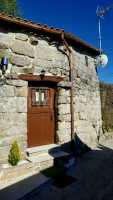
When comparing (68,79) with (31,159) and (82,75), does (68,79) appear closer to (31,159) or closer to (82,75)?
(82,75)

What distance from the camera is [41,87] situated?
281 inches

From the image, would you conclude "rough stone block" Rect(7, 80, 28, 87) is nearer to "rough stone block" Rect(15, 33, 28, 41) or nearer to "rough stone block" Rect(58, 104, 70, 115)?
"rough stone block" Rect(15, 33, 28, 41)

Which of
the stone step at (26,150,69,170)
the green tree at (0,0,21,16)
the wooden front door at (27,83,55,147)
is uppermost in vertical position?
the green tree at (0,0,21,16)

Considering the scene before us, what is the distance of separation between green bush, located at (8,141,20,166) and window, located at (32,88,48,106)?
152cm

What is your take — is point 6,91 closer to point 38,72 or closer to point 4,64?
point 4,64

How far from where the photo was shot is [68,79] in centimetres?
767

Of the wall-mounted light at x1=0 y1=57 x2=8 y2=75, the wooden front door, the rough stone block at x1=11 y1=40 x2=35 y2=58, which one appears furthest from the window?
the wall-mounted light at x1=0 y1=57 x2=8 y2=75

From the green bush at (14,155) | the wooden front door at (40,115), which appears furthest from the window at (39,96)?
the green bush at (14,155)

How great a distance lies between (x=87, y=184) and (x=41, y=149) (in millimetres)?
1919

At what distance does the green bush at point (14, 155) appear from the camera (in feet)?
19.3

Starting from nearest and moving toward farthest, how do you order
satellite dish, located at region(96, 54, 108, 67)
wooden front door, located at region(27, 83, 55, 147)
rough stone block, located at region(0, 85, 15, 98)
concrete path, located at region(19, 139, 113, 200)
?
1. concrete path, located at region(19, 139, 113, 200)
2. rough stone block, located at region(0, 85, 15, 98)
3. wooden front door, located at region(27, 83, 55, 147)
4. satellite dish, located at region(96, 54, 108, 67)

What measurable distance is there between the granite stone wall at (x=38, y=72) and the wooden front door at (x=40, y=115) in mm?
266

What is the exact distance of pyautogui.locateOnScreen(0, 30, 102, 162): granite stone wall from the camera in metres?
6.12

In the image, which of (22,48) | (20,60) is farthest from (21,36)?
(20,60)
